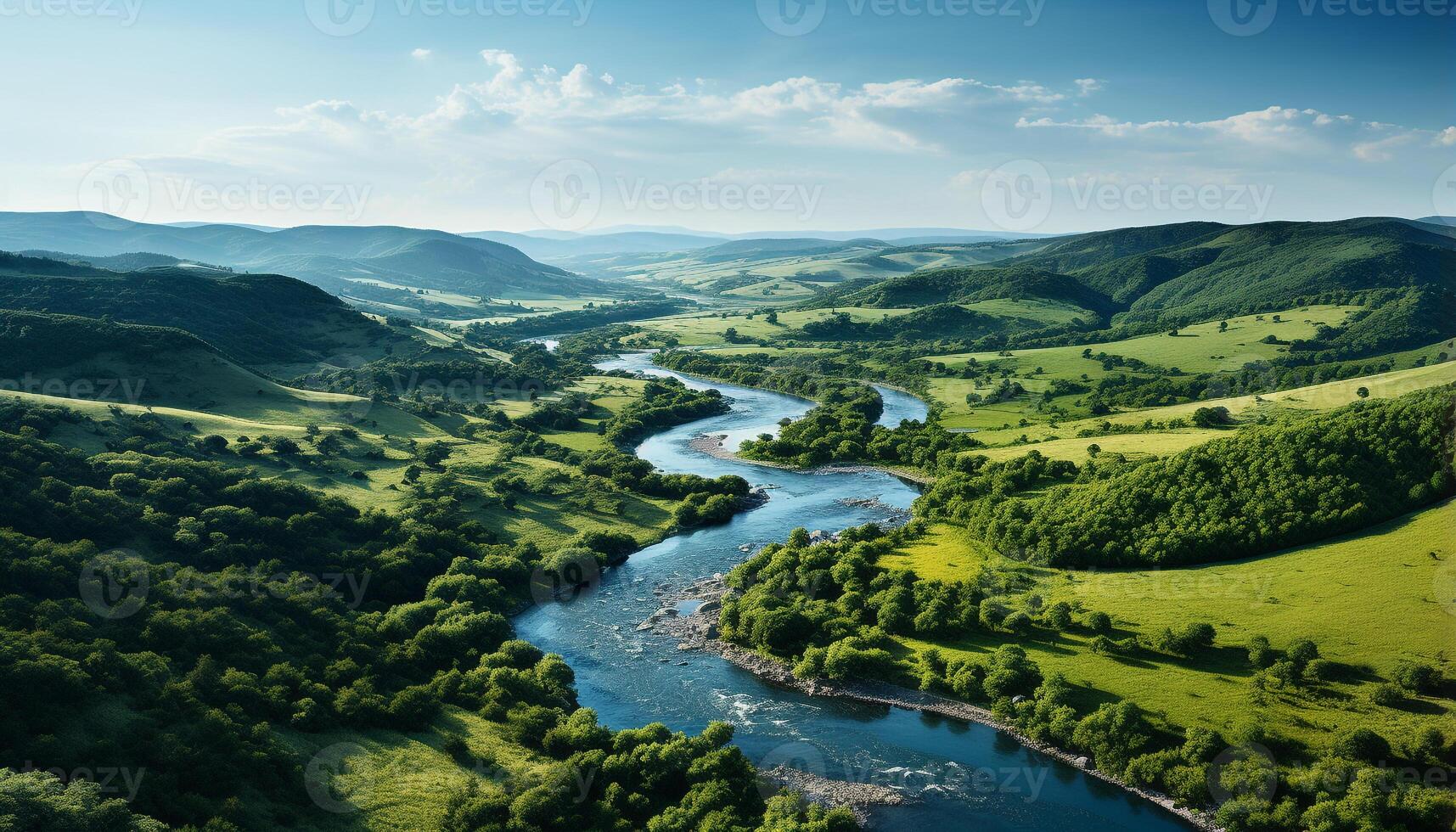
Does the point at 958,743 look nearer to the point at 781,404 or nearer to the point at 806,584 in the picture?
the point at 806,584

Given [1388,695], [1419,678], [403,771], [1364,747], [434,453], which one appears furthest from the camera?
[434,453]

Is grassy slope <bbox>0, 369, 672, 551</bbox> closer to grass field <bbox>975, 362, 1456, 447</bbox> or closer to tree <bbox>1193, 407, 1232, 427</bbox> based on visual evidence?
grass field <bbox>975, 362, 1456, 447</bbox>

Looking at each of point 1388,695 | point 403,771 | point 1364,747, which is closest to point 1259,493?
point 1388,695

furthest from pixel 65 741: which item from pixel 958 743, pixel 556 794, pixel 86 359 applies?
pixel 86 359

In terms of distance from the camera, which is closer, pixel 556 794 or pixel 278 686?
pixel 556 794

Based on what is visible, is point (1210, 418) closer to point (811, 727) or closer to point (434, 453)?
point (811, 727)

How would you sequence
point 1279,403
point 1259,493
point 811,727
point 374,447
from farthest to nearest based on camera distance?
1. point 374,447
2. point 1279,403
3. point 1259,493
4. point 811,727

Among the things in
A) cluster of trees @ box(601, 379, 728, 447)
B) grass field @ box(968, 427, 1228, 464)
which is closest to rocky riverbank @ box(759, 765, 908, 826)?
grass field @ box(968, 427, 1228, 464)
